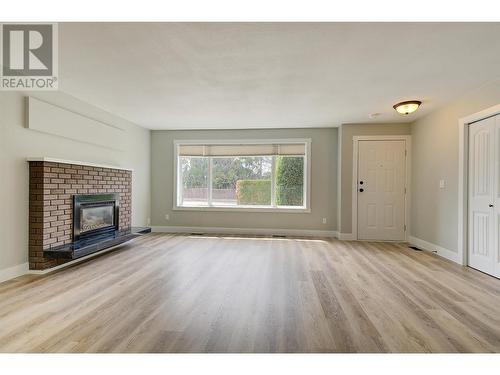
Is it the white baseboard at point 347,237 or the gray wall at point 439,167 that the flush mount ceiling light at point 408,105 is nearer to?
the gray wall at point 439,167

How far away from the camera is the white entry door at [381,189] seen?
17.4 ft

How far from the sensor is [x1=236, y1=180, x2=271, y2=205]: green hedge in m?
6.15

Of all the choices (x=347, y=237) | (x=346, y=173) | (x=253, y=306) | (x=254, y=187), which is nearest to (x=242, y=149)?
(x=254, y=187)

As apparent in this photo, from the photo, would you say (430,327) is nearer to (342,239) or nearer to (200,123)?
(342,239)

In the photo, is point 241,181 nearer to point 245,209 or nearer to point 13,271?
point 245,209

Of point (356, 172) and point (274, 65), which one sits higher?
point (274, 65)

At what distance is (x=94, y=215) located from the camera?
4.22 metres

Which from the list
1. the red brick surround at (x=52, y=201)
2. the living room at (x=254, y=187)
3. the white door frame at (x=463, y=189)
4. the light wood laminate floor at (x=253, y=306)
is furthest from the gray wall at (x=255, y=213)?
the white door frame at (x=463, y=189)

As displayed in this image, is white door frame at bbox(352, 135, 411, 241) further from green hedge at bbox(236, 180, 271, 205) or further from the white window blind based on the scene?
green hedge at bbox(236, 180, 271, 205)

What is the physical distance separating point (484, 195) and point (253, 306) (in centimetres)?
339

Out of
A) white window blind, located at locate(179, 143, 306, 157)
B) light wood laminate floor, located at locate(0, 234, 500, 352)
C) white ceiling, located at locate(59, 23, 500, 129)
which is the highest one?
white ceiling, located at locate(59, 23, 500, 129)

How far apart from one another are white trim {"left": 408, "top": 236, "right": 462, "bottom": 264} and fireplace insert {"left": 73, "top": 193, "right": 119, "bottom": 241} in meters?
5.52

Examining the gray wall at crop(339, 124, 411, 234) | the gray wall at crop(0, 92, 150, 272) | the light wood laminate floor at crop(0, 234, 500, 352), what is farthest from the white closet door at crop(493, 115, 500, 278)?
the gray wall at crop(0, 92, 150, 272)

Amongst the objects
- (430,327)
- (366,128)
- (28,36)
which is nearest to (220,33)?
(28,36)
